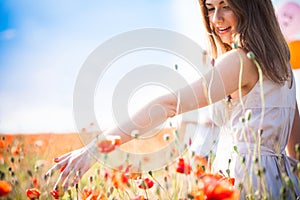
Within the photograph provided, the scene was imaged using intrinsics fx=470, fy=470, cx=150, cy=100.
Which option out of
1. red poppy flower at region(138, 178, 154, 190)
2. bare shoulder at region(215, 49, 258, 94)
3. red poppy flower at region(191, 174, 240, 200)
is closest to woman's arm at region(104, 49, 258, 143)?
bare shoulder at region(215, 49, 258, 94)

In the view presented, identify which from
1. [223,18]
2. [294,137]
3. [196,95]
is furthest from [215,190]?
[294,137]

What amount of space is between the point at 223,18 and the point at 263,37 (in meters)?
0.13

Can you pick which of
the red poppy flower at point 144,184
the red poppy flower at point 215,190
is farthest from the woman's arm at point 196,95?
the red poppy flower at point 215,190

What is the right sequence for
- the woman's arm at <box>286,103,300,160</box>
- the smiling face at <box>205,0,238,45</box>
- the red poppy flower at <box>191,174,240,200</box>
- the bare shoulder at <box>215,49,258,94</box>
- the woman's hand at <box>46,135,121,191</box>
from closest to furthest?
the red poppy flower at <box>191,174,240,200</box>, the woman's hand at <box>46,135,121,191</box>, the bare shoulder at <box>215,49,258,94</box>, the smiling face at <box>205,0,238,45</box>, the woman's arm at <box>286,103,300,160</box>

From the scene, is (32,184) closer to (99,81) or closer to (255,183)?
(99,81)

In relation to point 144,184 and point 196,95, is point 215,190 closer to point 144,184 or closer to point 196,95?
point 144,184

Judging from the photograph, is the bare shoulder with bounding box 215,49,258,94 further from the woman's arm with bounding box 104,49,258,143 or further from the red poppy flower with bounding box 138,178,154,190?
the red poppy flower with bounding box 138,178,154,190

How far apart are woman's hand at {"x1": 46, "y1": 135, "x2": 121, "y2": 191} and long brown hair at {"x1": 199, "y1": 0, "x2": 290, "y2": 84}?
0.50m

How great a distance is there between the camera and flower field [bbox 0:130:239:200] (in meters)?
0.89

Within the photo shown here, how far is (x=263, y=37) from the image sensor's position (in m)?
1.37

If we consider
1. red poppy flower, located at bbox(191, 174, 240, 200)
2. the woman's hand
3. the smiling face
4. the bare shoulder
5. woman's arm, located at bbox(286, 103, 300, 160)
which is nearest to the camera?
red poppy flower, located at bbox(191, 174, 240, 200)

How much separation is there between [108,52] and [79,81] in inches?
7.1

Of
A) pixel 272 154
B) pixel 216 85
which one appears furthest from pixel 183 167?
pixel 272 154

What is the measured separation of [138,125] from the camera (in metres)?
1.11
